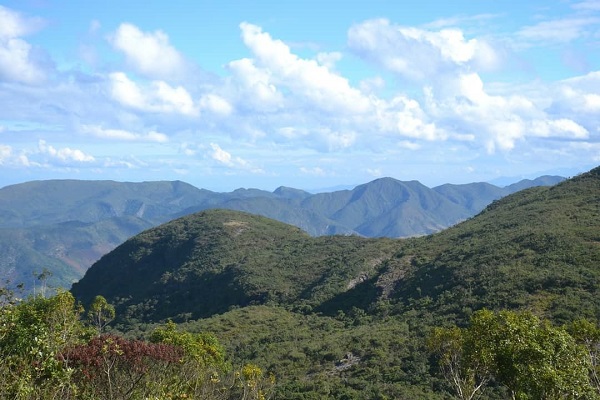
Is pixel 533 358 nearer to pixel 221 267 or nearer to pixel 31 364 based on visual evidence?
pixel 31 364

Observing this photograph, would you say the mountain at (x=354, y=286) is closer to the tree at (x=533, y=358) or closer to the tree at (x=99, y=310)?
the tree at (x=99, y=310)

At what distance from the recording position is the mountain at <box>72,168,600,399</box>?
166 feet

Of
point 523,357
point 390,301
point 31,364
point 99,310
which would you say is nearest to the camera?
point 31,364

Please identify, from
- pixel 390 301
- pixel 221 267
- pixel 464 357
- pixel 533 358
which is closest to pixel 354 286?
pixel 390 301

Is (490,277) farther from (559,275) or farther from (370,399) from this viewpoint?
(370,399)

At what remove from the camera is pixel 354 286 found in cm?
8631

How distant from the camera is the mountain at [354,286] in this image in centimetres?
5056

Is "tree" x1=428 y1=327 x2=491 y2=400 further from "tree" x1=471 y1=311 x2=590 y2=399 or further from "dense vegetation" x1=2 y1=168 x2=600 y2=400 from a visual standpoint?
"tree" x1=471 y1=311 x2=590 y2=399

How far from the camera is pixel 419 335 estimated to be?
55688 millimetres

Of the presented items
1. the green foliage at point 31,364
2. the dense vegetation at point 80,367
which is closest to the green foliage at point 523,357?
the dense vegetation at point 80,367

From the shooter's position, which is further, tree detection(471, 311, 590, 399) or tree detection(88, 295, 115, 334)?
tree detection(88, 295, 115, 334)

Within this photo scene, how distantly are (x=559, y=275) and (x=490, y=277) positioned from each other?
9.16 metres

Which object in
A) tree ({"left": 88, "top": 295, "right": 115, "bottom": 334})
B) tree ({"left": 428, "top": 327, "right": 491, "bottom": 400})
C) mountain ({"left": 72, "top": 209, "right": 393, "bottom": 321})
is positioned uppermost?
tree ({"left": 428, "top": 327, "right": 491, "bottom": 400})

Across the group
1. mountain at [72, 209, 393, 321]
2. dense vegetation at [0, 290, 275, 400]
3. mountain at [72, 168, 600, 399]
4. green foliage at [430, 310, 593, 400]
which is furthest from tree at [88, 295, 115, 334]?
mountain at [72, 209, 393, 321]
